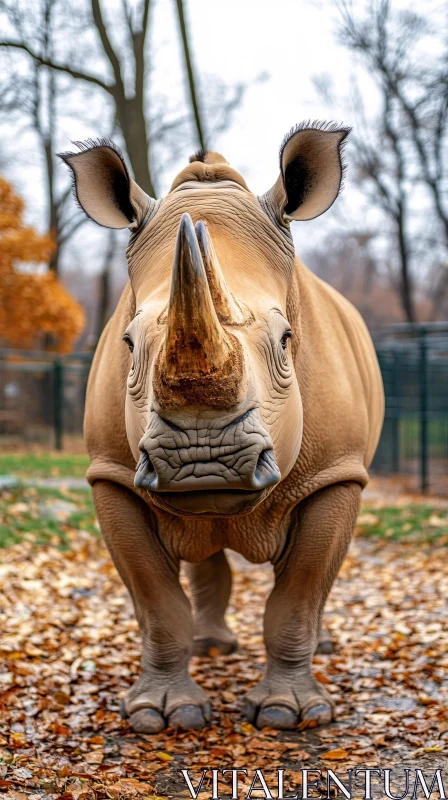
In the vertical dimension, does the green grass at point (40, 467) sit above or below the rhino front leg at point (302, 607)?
above

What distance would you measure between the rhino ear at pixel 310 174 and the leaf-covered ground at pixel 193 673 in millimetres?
2305

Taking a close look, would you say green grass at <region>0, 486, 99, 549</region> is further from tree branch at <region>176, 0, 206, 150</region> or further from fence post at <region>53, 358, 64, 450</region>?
fence post at <region>53, 358, 64, 450</region>

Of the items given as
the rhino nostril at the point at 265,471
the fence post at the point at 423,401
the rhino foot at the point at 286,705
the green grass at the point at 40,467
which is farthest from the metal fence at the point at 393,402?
the rhino nostril at the point at 265,471

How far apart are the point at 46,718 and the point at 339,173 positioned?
2.81 m

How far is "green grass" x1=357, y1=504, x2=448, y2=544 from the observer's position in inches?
370

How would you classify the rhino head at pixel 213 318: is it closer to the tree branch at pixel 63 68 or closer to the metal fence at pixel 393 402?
the metal fence at pixel 393 402

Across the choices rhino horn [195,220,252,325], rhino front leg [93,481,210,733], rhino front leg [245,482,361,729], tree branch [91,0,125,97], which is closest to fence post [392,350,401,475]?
tree branch [91,0,125,97]

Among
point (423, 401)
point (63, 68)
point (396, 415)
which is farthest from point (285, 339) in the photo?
point (396, 415)

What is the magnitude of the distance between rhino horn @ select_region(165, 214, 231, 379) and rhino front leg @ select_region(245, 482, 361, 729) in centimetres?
163

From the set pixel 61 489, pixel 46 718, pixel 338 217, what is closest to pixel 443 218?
pixel 338 217

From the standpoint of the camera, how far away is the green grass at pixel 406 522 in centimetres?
940

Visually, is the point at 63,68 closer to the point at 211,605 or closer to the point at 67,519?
the point at 67,519

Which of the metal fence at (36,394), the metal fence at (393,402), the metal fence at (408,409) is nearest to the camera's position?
the metal fence at (393,402)

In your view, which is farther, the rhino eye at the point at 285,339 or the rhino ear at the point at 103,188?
the rhino ear at the point at 103,188
